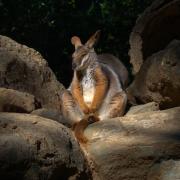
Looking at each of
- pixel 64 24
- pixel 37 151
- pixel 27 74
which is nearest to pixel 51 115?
pixel 27 74

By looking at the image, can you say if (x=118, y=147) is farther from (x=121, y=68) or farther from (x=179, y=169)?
(x=121, y=68)

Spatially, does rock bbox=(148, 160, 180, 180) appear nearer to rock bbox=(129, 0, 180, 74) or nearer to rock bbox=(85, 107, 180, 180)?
rock bbox=(85, 107, 180, 180)

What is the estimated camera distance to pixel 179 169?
5.18m

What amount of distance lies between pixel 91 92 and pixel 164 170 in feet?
7.01

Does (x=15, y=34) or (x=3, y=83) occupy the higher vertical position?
(x=15, y=34)

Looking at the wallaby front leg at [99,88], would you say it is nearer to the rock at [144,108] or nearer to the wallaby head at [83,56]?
the wallaby head at [83,56]

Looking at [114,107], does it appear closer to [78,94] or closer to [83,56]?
[78,94]

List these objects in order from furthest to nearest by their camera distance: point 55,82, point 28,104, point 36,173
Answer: point 55,82 < point 28,104 < point 36,173

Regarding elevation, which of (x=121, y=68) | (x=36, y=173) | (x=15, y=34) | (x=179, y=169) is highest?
(x=15, y=34)

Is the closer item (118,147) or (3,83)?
(118,147)

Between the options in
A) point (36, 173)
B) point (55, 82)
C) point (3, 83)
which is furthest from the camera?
point (55, 82)

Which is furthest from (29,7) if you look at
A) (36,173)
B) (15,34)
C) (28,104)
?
(36,173)

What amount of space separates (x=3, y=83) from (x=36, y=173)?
9.61ft

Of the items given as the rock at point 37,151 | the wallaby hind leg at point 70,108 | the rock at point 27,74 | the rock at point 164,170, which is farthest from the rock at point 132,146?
the rock at point 27,74
